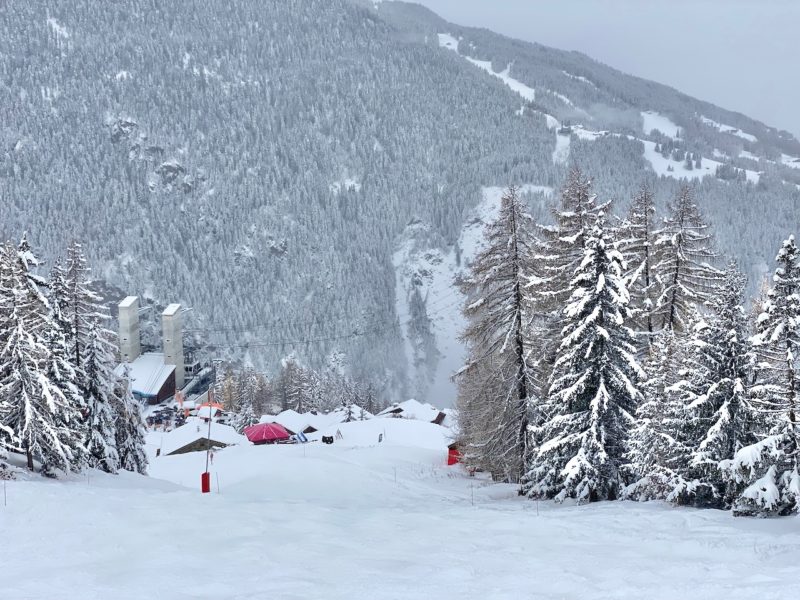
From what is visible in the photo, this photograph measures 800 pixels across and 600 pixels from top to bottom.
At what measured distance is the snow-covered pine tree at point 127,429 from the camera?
87.1ft

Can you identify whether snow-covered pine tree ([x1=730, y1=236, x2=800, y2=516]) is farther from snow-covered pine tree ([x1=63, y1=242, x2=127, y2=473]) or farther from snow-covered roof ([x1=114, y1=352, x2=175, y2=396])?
snow-covered roof ([x1=114, y1=352, x2=175, y2=396])

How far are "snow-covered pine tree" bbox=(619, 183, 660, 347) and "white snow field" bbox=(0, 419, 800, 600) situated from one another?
10939 mm

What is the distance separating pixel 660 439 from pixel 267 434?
49286 millimetres

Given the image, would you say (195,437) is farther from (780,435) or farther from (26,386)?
(780,435)

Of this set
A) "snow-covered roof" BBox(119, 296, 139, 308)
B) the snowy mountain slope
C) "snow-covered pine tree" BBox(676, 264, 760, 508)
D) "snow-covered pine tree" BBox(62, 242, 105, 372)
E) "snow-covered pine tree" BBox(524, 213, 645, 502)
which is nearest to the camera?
"snow-covered pine tree" BBox(676, 264, 760, 508)

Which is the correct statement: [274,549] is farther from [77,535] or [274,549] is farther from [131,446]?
[131,446]

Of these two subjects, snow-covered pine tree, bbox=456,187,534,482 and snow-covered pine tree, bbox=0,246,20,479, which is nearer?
snow-covered pine tree, bbox=0,246,20,479

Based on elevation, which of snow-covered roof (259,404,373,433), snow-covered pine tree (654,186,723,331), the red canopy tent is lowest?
snow-covered roof (259,404,373,433)

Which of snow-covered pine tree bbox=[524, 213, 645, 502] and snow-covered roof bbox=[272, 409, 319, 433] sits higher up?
snow-covered pine tree bbox=[524, 213, 645, 502]

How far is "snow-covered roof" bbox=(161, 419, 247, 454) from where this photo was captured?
58.9 m

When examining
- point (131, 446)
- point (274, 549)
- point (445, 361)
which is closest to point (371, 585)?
point (274, 549)

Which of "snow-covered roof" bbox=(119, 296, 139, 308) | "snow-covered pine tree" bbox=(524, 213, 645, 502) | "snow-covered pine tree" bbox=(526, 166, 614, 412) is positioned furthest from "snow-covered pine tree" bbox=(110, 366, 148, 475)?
"snow-covered roof" bbox=(119, 296, 139, 308)

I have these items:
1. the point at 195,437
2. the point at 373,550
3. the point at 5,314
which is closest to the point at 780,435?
the point at 373,550

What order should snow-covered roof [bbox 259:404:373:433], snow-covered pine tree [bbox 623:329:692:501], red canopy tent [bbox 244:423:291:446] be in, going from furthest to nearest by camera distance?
snow-covered roof [bbox 259:404:373:433] → red canopy tent [bbox 244:423:291:446] → snow-covered pine tree [bbox 623:329:692:501]
